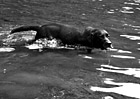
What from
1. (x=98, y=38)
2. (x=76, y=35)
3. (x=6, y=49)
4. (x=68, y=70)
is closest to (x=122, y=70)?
(x=68, y=70)

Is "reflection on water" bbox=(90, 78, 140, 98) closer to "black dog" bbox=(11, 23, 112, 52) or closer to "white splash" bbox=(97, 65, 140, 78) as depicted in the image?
"white splash" bbox=(97, 65, 140, 78)

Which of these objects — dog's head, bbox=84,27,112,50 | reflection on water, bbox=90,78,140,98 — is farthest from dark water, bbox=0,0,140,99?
dog's head, bbox=84,27,112,50

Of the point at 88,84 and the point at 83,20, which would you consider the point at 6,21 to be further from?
the point at 88,84

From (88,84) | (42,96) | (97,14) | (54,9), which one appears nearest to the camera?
(42,96)

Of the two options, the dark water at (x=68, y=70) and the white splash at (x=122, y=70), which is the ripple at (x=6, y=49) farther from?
the white splash at (x=122, y=70)

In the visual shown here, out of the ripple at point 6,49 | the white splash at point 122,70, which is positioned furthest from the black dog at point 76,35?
the white splash at point 122,70

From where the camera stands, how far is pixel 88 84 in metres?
5.96

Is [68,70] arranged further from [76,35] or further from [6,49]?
[76,35]

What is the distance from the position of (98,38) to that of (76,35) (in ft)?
2.32

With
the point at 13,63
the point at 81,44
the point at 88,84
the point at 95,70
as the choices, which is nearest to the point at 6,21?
the point at 81,44

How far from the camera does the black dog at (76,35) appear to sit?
8.99 m

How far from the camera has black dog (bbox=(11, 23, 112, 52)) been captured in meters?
8.99

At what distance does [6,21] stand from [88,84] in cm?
741

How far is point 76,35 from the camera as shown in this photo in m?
9.34
